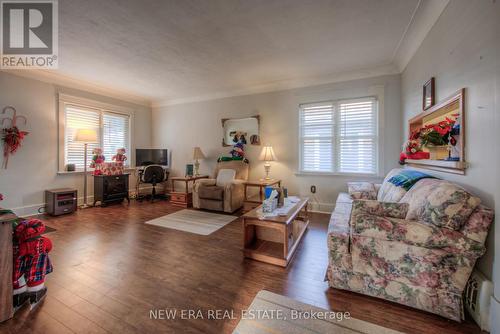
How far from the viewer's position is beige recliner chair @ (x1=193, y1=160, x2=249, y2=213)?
155 inches

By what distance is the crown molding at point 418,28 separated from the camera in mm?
2055

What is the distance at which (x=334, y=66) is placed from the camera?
351 centimetres

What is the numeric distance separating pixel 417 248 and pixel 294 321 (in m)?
0.99

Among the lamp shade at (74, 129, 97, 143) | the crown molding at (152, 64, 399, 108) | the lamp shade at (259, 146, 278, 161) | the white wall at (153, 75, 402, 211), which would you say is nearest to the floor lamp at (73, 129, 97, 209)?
the lamp shade at (74, 129, 97, 143)

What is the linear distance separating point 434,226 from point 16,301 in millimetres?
3069

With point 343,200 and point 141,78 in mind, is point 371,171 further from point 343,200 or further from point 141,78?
point 141,78

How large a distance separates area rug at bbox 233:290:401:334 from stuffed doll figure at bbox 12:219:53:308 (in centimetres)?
157

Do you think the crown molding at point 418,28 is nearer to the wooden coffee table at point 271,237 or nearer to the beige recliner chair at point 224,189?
the wooden coffee table at point 271,237

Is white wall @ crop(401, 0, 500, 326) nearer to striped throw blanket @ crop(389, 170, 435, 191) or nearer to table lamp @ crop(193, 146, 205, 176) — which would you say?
striped throw blanket @ crop(389, 170, 435, 191)

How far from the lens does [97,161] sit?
14.9 ft

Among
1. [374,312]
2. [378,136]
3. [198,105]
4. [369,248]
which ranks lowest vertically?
[374,312]

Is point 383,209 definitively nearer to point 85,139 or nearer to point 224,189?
point 224,189

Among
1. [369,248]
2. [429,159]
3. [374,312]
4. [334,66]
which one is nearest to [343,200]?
[429,159]

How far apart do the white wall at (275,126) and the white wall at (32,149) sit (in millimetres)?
2271
